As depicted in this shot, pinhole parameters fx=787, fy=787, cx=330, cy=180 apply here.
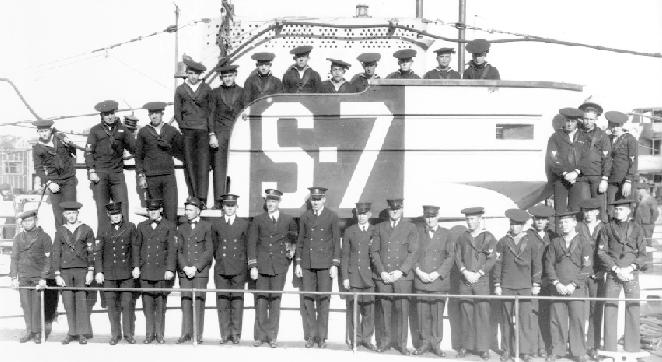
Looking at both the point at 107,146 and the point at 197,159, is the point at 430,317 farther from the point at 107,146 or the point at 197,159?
the point at 107,146

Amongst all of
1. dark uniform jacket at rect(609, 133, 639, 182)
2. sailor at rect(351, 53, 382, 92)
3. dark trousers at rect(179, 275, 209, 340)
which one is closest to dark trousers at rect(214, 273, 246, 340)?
dark trousers at rect(179, 275, 209, 340)

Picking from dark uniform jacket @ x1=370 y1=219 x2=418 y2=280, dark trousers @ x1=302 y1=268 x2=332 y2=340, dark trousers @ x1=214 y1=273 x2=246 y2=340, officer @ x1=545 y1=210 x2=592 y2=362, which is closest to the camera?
officer @ x1=545 y1=210 x2=592 y2=362

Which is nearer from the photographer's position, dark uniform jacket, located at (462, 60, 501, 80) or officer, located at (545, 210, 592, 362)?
officer, located at (545, 210, 592, 362)

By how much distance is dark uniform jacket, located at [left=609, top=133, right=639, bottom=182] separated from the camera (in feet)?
30.7

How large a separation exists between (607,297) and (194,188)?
4.79 metres

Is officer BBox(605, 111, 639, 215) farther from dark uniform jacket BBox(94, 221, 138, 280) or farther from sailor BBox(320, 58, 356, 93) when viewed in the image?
dark uniform jacket BBox(94, 221, 138, 280)

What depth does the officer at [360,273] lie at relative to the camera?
8.53 metres

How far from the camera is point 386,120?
931cm

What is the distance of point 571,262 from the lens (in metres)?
8.05

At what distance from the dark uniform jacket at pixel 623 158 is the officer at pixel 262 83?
407cm

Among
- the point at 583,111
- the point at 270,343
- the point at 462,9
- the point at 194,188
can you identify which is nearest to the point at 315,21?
the point at 462,9

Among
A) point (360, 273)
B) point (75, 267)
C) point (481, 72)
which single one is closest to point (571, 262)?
point (360, 273)

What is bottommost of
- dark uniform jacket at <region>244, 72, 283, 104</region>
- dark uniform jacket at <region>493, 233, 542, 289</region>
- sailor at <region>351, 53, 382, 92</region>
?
dark uniform jacket at <region>493, 233, 542, 289</region>

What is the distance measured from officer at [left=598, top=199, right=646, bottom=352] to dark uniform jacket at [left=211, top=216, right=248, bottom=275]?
12.5 ft
